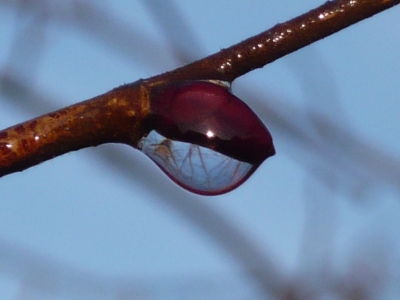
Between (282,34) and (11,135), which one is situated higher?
(282,34)

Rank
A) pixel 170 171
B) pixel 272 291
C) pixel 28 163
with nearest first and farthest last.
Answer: pixel 28 163, pixel 170 171, pixel 272 291

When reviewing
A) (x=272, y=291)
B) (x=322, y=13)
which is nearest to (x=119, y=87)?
(x=322, y=13)

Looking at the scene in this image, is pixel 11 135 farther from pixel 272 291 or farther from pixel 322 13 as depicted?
pixel 272 291

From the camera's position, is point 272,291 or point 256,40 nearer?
point 256,40
